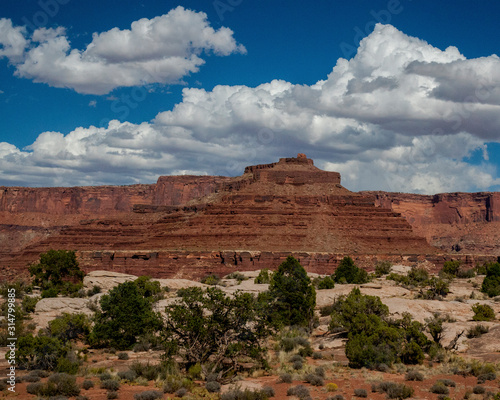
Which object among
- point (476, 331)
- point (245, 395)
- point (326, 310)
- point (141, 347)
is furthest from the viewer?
point (326, 310)

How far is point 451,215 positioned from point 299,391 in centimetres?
14121

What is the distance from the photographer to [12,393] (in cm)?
1791

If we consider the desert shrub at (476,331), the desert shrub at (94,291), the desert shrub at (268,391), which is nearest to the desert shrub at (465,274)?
the desert shrub at (476,331)

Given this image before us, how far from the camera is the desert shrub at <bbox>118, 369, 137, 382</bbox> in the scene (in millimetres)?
20047

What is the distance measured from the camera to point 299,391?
1830 centimetres

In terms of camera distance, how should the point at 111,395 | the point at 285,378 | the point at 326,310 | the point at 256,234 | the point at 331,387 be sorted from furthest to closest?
the point at 256,234 → the point at 326,310 → the point at 285,378 → the point at 331,387 → the point at 111,395

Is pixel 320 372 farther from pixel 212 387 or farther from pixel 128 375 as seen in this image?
pixel 128 375

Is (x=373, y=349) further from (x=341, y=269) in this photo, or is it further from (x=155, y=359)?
(x=341, y=269)

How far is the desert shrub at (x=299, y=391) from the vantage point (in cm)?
1814

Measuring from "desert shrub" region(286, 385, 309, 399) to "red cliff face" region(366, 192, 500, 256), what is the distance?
12400cm

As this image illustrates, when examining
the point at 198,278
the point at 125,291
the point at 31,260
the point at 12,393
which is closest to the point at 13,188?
the point at 31,260

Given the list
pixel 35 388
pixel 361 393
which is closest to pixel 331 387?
pixel 361 393

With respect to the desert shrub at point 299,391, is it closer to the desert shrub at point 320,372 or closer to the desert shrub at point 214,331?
the desert shrub at point 320,372

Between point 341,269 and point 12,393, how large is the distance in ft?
115
